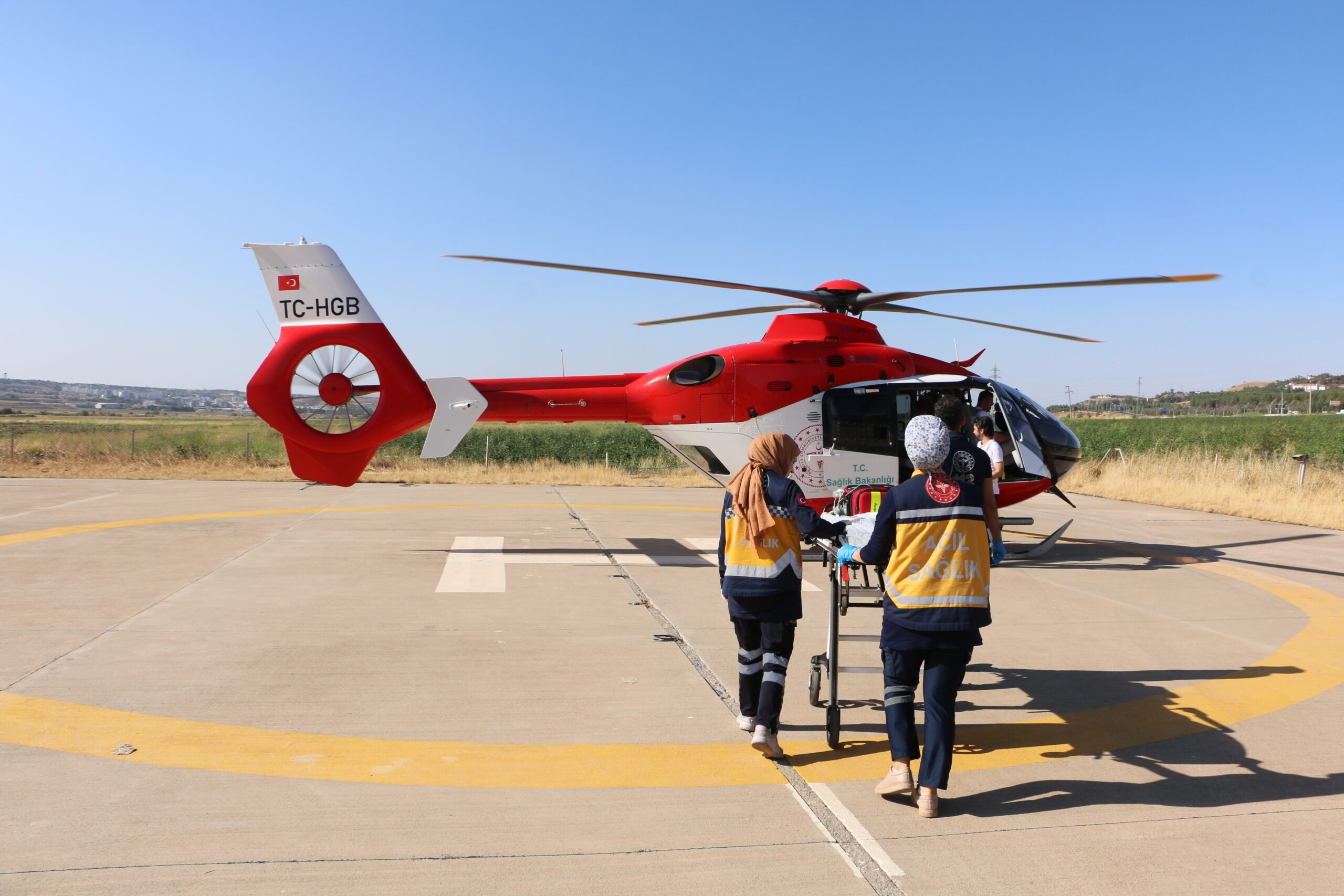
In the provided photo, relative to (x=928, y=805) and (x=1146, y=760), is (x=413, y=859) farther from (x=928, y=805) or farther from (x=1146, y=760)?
(x=1146, y=760)

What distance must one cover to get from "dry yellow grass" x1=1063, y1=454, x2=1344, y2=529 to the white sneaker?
15.7 metres

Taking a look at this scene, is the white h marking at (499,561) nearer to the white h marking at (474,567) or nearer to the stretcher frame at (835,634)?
the white h marking at (474,567)

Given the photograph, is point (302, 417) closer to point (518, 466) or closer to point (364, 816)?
point (364, 816)

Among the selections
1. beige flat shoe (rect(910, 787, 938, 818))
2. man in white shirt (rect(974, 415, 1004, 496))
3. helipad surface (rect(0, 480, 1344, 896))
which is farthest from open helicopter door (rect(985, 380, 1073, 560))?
beige flat shoe (rect(910, 787, 938, 818))

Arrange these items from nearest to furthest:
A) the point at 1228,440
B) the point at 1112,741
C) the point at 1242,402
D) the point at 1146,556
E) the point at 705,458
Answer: the point at 1112,741 < the point at 705,458 < the point at 1146,556 < the point at 1228,440 < the point at 1242,402

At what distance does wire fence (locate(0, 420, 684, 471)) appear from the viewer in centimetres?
2641

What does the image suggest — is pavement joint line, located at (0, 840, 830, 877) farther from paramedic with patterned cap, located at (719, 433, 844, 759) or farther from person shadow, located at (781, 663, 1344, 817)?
person shadow, located at (781, 663, 1344, 817)

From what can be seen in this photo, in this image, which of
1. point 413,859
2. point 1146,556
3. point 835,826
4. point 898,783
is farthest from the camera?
point 1146,556

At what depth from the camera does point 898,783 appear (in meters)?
4.38

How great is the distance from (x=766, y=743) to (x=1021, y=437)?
8.32 metres

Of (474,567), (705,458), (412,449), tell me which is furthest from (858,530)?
(412,449)

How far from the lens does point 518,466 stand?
27359 mm

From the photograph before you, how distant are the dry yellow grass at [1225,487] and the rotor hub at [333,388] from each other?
54.9ft

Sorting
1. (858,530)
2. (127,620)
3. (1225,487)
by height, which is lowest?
(127,620)
